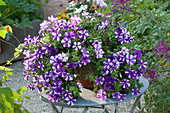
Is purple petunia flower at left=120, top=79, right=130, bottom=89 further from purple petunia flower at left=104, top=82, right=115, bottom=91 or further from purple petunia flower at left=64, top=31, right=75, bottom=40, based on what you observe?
purple petunia flower at left=64, top=31, right=75, bottom=40

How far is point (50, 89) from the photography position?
1.35m

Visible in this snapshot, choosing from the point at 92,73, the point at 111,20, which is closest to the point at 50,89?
the point at 92,73

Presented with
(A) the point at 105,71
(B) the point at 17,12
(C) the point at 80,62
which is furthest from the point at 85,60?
(B) the point at 17,12

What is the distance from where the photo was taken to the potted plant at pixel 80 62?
4.36ft

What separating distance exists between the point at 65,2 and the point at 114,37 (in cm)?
329

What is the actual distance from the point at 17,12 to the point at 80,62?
3044 millimetres

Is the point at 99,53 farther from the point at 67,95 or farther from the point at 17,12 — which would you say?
the point at 17,12

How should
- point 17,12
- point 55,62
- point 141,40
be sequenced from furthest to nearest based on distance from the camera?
1. point 17,12
2. point 141,40
3. point 55,62

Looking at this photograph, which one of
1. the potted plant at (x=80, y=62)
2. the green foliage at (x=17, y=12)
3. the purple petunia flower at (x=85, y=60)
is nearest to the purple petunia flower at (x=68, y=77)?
the potted plant at (x=80, y=62)

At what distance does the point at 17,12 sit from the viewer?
159 inches

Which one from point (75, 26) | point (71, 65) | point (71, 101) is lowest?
point (71, 101)

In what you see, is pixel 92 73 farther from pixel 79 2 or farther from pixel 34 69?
pixel 79 2

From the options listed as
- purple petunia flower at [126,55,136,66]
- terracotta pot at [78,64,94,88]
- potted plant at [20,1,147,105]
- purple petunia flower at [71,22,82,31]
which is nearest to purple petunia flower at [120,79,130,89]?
potted plant at [20,1,147,105]

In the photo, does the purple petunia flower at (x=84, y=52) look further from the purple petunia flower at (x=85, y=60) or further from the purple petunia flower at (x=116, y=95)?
the purple petunia flower at (x=116, y=95)
